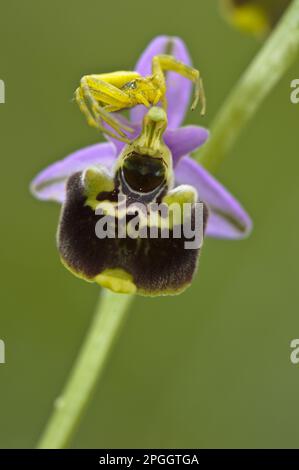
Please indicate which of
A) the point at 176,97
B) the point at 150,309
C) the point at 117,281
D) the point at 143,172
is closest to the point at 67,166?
the point at 143,172

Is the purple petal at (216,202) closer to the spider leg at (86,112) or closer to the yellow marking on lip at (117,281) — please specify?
the spider leg at (86,112)

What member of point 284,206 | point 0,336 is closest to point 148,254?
point 0,336

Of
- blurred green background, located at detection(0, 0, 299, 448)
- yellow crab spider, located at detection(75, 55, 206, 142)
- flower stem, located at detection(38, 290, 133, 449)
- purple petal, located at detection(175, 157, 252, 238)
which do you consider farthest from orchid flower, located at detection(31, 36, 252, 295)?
blurred green background, located at detection(0, 0, 299, 448)

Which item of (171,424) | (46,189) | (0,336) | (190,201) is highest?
(0,336)

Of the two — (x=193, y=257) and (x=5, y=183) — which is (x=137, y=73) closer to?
(x=193, y=257)

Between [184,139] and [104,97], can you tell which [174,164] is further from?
[104,97]
